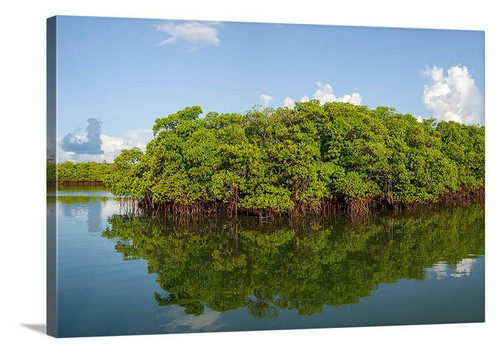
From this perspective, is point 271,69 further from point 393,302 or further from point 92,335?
point 92,335

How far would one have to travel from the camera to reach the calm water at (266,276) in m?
7.29

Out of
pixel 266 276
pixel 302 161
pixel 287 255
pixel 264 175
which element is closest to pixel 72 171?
pixel 264 175

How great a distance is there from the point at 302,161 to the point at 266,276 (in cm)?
734

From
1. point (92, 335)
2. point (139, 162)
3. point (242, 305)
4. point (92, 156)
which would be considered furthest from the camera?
point (139, 162)

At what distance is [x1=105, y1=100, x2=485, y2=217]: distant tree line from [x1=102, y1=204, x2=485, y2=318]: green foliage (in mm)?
973

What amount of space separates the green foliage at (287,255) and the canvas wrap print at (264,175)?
0.21 ft

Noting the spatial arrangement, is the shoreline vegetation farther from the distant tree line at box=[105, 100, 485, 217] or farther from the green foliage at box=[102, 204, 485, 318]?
the green foliage at box=[102, 204, 485, 318]

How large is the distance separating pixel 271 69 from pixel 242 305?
496 centimetres

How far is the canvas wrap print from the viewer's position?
7523 mm

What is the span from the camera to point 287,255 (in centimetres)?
1116

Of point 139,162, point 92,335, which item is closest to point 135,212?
point 139,162

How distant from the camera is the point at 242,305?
778cm

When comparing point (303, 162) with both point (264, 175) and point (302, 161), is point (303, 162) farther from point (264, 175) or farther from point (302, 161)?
point (264, 175)

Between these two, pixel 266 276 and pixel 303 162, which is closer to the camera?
pixel 266 276
